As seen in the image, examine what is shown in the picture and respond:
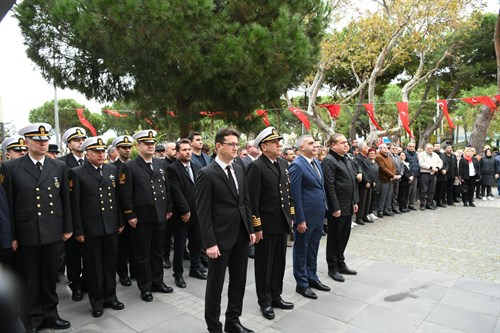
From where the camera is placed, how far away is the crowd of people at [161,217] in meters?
3.43

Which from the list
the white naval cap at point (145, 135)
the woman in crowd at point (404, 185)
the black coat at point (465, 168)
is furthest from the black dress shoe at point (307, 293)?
the black coat at point (465, 168)

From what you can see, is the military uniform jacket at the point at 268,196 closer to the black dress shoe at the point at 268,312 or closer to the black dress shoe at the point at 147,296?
the black dress shoe at the point at 268,312

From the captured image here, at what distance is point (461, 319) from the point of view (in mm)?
3855

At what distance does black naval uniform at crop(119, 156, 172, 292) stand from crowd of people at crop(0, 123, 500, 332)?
0.04 ft

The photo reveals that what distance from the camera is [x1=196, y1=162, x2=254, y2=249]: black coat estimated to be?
3320mm

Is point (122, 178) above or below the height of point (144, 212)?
above

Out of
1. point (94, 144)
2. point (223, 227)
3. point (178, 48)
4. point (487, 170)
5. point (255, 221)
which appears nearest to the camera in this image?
point (223, 227)

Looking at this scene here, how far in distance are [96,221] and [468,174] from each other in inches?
448


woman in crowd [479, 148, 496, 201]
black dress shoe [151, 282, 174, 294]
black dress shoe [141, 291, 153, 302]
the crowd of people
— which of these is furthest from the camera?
woman in crowd [479, 148, 496, 201]

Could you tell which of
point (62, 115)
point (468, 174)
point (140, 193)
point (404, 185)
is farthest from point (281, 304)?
point (62, 115)

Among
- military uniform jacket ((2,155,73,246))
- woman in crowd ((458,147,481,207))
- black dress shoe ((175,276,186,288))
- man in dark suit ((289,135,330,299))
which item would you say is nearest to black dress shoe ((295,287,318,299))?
man in dark suit ((289,135,330,299))

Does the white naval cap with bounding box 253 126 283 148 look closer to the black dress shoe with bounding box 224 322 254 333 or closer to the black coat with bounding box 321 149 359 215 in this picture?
the black coat with bounding box 321 149 359 215

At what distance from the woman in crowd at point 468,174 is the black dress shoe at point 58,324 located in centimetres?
1165

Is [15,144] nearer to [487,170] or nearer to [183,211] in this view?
[183,211]
